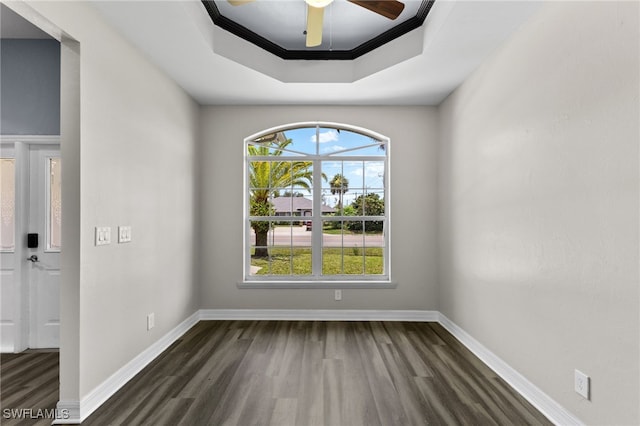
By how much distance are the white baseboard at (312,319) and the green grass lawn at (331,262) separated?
486 mm

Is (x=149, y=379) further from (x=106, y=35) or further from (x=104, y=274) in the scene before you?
(x=106, y=35)

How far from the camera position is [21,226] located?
3.20 meters

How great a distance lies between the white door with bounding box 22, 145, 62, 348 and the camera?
3.25m

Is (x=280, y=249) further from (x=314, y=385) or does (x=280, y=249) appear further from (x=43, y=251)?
(x=43, y=251)

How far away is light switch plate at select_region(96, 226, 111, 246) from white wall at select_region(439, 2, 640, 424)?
291cm

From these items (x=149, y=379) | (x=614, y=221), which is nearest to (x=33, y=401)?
(x=149, y=379)

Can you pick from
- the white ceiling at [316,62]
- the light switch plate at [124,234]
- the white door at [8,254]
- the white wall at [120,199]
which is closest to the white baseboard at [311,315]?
the white wall at [120,199]

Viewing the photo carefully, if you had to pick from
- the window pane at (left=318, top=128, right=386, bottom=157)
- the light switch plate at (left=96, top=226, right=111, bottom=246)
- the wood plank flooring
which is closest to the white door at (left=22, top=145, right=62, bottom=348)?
the wood plank flooring

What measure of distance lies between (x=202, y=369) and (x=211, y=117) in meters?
2.89

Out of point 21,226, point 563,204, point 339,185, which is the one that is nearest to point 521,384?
point 563,204

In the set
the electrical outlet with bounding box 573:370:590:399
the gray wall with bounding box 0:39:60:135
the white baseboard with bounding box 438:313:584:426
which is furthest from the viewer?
the gray wall with bounding box 0:39:60:135

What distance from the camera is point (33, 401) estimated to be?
2.39 metres

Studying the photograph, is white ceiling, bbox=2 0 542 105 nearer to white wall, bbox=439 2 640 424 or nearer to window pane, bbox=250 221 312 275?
white wall, bbox=439 2 640 424

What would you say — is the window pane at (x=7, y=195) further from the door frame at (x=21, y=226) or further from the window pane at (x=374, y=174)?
the window pane at (x=374, y=174)
